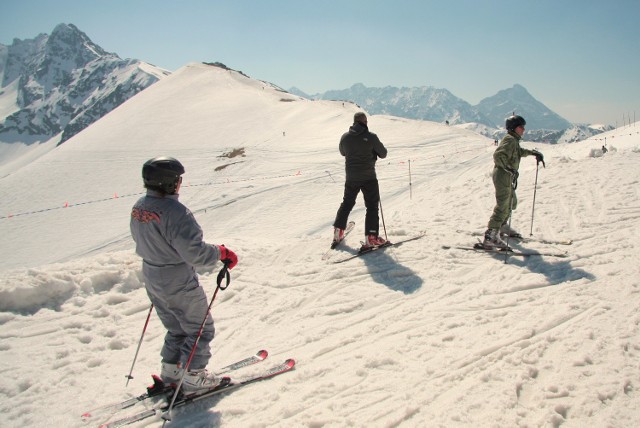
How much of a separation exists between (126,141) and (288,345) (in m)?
43.4

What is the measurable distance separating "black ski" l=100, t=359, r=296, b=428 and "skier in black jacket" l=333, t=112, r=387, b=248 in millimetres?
3600

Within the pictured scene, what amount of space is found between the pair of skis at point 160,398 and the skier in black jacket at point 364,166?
3.71m

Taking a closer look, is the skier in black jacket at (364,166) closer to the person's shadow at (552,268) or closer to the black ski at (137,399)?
the person's shadow at (552,268)

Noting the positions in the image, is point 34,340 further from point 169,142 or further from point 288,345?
point 169,142

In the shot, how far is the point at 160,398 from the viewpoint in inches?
150

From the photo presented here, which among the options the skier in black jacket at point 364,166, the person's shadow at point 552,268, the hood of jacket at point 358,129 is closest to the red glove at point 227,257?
the skier in black jacket at point 364,166

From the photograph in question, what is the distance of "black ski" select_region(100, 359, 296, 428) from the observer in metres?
3.45

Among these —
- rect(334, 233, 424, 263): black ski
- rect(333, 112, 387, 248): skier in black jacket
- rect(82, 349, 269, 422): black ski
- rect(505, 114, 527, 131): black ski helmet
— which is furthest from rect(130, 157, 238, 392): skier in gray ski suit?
rect(505, 114, 527, 131): black ski helmet

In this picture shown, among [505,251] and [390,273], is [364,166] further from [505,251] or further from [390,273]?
[505,251]

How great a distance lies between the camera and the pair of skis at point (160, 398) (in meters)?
3.53

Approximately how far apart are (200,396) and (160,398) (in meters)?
0.43

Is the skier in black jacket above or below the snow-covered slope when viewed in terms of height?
above

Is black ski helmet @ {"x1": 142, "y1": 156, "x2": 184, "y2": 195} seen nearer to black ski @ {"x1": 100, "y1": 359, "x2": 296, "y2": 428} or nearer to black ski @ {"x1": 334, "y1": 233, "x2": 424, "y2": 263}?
black ski @ {"x1": 100, "y1": 359, "x2": 296, "y2": 428}

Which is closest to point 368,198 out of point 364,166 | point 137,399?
point 364,166
